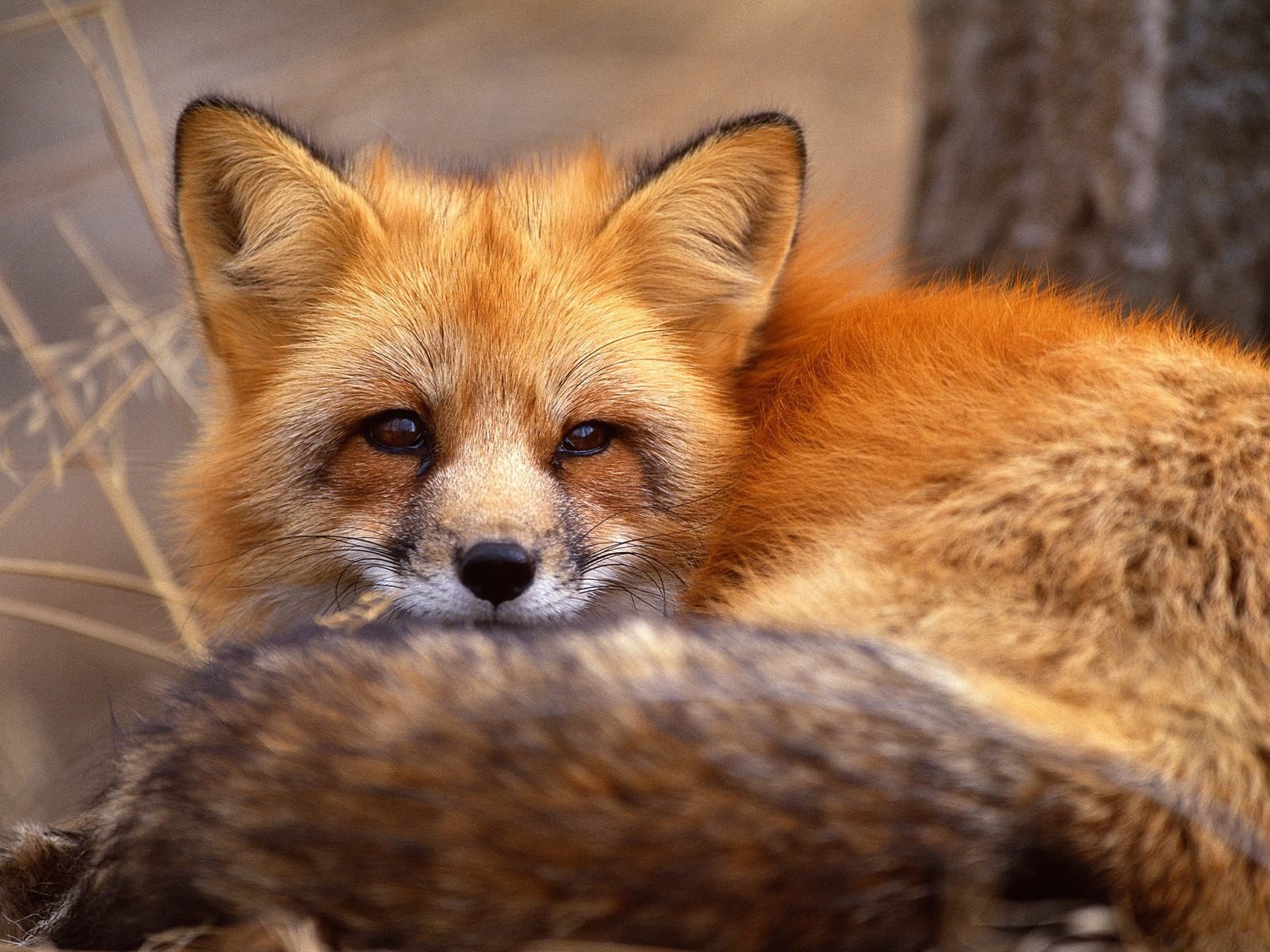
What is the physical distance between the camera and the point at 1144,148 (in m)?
3.75

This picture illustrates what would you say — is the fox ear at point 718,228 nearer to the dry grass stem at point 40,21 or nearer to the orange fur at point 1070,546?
the orange fur at point 1070,546

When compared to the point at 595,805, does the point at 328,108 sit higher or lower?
higher

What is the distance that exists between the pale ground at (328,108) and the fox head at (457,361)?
2.01 ft

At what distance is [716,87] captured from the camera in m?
7.92

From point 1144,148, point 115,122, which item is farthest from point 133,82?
point 1144,148

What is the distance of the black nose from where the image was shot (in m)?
2.28

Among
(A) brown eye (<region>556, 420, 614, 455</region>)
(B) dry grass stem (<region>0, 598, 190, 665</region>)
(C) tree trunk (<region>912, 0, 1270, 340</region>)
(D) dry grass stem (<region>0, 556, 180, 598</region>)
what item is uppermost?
(C) tree trunk (<region>912, 0, 1270, 340</region>)

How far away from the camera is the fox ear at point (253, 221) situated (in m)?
2.70

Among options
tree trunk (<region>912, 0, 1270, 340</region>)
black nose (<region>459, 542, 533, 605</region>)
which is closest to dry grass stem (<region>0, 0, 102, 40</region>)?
black nose (<region>459, 542, 533, 605</region>)

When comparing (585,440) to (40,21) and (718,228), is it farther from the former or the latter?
(40,21)

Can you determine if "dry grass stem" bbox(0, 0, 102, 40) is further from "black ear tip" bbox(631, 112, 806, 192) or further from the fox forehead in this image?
"black ear tip" bbox(631, 112, 806, 192)

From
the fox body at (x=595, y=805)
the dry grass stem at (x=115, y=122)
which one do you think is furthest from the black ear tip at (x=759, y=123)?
the dry grass stem at (x=115, y=122)

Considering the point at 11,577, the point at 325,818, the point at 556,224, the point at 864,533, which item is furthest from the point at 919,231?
the point at 11,577

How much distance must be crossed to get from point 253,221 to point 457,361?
644 millimetres
